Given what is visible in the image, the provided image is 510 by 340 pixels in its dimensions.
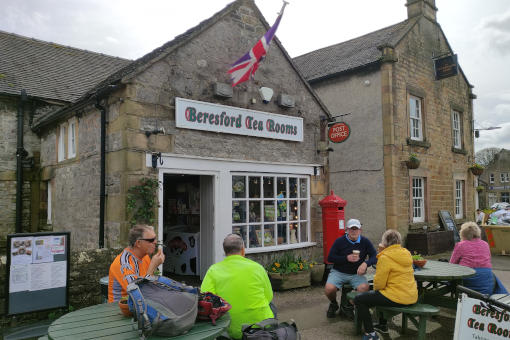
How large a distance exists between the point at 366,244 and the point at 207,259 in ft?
11.5

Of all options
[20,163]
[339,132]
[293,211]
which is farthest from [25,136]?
[339,132]

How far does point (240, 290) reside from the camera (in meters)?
3.43

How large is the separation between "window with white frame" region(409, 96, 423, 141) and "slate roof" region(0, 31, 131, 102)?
1107 cm

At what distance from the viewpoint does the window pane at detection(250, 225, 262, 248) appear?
27.8 feet

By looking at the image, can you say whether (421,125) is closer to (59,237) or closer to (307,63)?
(307,63)

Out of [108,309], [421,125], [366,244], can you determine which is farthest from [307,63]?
[108,309]

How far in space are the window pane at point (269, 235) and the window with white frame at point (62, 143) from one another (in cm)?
530

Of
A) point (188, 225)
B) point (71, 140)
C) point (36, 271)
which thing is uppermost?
point (71, 140)

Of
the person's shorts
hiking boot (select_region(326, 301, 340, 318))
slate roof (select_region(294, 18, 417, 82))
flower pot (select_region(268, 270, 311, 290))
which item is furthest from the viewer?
slate roof (select_region(294, 18, 417, 82))

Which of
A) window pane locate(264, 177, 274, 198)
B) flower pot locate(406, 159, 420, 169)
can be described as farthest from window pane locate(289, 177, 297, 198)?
flower pot locate(406, 159, 420, 169)

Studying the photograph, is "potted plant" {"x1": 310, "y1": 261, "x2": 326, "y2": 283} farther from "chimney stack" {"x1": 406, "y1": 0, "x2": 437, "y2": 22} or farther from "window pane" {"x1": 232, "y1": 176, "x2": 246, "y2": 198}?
"chimney stack" {"x1": 406, "y1": 0, "x2": 437, "y2": 22}

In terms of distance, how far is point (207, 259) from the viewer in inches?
325

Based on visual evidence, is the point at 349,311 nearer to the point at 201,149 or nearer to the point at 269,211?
the point at 269,211

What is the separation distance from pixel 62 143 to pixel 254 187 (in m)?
5.11
